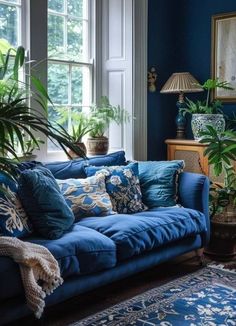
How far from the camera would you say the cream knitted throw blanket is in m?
2.27

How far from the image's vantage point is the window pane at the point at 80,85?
4.24 meters

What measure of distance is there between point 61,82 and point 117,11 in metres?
0.89

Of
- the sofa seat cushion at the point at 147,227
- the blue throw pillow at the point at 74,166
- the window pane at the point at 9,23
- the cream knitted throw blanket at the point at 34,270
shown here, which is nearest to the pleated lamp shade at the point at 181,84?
the blue throw pillow at the point at 74,166

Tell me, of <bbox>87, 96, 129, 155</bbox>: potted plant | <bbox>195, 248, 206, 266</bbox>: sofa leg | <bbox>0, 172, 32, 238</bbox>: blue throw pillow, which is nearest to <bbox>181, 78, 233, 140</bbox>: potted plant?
<bbox>87, 96, 129, 155</bbox>: potted plant

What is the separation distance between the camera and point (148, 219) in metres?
3.14

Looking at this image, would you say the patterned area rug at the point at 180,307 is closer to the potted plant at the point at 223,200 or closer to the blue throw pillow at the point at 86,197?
the potted plant at the point at 223,200

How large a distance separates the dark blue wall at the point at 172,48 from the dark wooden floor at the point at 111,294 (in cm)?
145

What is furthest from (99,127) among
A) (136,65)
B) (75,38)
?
(75,38)

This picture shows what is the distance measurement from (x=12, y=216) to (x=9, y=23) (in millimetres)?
1748

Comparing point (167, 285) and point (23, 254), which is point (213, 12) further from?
point (23, 254)

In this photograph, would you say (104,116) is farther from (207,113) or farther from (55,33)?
(207,113)

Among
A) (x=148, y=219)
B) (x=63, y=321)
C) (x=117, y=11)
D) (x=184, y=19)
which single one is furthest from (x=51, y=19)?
(x=63, y=321)

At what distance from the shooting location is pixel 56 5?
4000 millimetres

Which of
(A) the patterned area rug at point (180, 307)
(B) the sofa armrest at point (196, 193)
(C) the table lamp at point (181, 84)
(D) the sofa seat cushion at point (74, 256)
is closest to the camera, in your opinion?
(D) the sofa seat cushion at point (74, 256)
